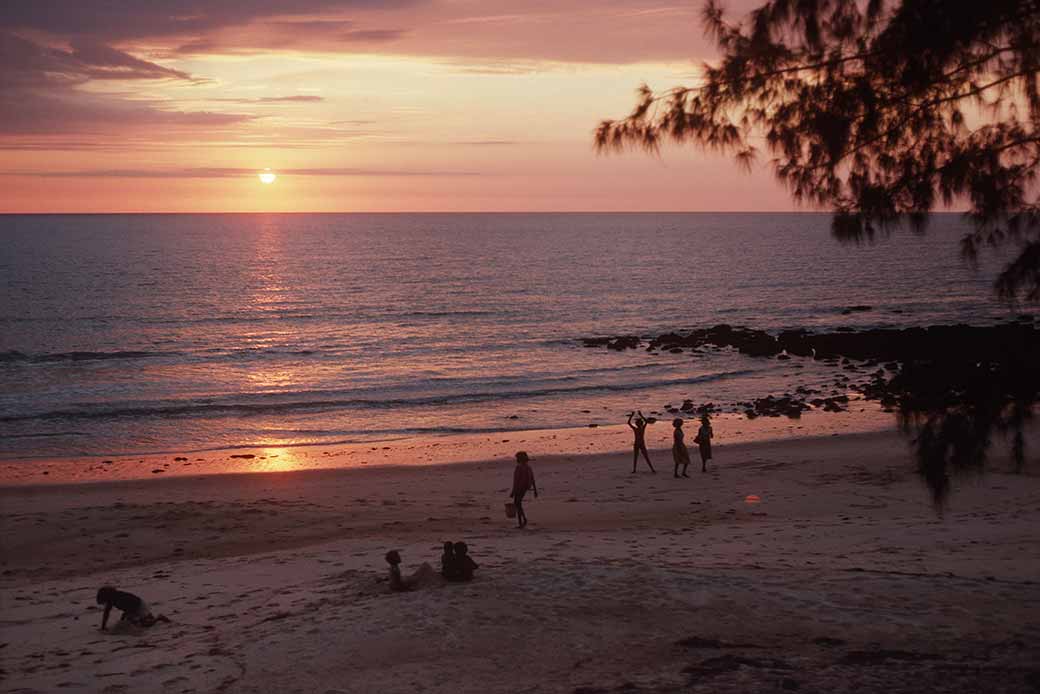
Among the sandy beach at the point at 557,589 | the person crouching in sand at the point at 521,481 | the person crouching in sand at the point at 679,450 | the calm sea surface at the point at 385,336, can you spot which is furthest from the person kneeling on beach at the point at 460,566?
the person crouching in sand at the point at 679,450

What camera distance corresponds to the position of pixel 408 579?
1370 centimetres

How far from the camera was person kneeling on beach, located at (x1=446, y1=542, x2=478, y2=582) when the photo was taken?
44.8ft

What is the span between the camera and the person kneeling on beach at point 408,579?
13.5 metres

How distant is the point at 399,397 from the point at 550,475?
1604cm

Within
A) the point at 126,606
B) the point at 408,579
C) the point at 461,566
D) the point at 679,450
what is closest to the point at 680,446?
the point at 679,450

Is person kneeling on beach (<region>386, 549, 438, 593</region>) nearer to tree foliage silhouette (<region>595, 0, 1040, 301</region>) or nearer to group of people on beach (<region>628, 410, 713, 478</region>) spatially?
tree foliage silhouette (<region>595, 0, 1040, 301</region>)

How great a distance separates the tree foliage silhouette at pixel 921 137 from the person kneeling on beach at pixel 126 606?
9423mm

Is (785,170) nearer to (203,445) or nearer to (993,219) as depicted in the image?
(993,219)

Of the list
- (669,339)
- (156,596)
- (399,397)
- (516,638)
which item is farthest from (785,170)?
(669,339)

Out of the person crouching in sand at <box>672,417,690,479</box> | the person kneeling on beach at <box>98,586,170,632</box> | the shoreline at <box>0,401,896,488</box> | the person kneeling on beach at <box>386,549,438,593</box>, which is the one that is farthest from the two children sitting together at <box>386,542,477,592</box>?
the shoreline at <box>0,401,896,488</box>

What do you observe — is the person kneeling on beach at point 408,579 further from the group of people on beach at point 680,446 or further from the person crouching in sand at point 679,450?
the person crouching in sand at point 679,450

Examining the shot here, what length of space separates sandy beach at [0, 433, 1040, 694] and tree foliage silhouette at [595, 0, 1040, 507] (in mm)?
2895

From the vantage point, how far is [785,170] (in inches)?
380

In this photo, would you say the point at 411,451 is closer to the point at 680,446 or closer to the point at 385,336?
the point at 680,446
